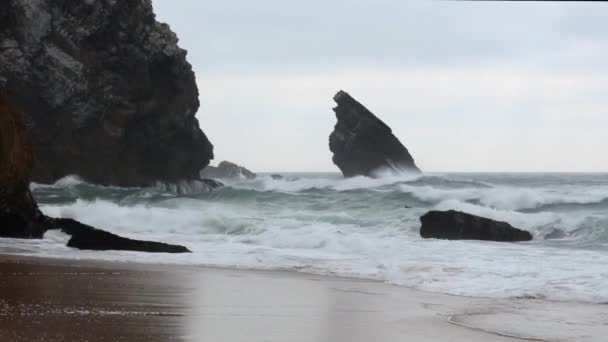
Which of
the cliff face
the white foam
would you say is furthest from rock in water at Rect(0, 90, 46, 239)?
the cliff face

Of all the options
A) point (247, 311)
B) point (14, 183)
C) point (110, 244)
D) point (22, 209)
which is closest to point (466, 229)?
point (110, 244)

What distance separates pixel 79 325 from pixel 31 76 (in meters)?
36.4

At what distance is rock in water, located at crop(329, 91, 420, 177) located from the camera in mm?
69750

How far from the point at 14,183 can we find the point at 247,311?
30.7 ft

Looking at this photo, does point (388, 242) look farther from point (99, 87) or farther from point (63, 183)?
point (99, 87)

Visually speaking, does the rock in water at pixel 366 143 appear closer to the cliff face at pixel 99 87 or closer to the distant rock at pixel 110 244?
the cliff face at pixel 99 87

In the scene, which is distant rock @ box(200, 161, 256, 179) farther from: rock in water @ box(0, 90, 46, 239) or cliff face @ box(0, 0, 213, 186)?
rock in water @ box(0, 90, 46, 239)

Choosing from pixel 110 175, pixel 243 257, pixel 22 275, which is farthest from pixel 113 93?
pixel 22 275

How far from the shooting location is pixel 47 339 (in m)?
5.39

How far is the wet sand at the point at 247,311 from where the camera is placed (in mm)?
6191

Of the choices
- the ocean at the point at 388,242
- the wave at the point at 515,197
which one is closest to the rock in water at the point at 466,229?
the ocean at the point at 388,242

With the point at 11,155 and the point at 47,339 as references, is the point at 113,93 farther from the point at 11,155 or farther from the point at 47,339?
the point at 47,339

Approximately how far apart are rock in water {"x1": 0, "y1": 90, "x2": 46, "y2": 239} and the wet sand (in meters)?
4.64

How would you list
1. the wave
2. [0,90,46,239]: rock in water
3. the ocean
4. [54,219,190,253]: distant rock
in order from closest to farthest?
1. the ocean
2. [54,219,190,253]: distant rock
3. [0,90,46,239]: rock in water
4. the wave
